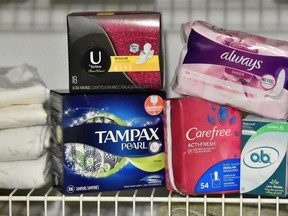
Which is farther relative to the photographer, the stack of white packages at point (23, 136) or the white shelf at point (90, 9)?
the white shelf at point (90, 9)

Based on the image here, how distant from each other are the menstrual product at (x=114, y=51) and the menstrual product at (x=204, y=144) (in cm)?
7

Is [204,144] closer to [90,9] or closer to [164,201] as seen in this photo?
[164,201]

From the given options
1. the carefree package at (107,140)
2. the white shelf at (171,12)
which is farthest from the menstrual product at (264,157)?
the white shelf at (171,12)

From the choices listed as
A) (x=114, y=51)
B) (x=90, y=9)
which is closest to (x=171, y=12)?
(x=90, y=9)

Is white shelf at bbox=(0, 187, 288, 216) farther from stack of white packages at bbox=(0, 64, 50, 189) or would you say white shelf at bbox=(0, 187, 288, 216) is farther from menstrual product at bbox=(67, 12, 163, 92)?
menstrual product at bbox=(67, 12, 163, 92)

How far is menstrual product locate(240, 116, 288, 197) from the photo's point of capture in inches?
41.7

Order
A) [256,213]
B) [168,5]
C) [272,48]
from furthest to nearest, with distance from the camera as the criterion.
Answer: [168,5] → [256,213] → [272,48]

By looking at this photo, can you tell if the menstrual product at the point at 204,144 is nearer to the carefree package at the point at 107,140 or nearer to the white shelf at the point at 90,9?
the carefree package at the point at 107,140

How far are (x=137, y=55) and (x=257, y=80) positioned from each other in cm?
21

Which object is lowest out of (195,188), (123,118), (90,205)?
(90,205)

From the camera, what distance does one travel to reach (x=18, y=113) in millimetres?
1107

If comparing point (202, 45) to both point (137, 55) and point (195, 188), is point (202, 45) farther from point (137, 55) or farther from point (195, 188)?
point (195, 188)

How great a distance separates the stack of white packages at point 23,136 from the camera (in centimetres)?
111

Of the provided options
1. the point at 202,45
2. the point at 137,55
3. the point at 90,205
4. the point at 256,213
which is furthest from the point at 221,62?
the point at 90,205
